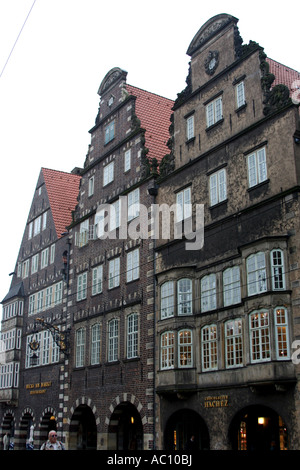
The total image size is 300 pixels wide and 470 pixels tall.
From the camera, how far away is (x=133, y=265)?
28484 millimetres

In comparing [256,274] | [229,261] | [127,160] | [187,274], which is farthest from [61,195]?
[256,274]

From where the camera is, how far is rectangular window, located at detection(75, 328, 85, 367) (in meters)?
31.6

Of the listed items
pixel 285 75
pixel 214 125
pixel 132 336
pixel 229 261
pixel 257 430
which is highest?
pixel 285 75

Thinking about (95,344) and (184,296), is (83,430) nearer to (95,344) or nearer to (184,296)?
(95,344)

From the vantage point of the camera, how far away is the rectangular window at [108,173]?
3241 cm

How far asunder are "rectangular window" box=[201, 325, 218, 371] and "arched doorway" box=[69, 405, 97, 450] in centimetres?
1067

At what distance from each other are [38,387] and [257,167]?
70.0 feet

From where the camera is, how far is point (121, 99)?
108ft

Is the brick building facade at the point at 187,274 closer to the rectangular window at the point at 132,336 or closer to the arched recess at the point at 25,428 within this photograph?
the rectangular window at the point at 132,336

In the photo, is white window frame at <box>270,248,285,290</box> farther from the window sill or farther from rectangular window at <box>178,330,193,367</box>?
the window sill

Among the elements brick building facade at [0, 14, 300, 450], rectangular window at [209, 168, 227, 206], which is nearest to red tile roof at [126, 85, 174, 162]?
brick building facade at [0, 14, 300, 450]

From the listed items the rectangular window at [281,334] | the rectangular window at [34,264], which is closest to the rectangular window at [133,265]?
the rectangular window at [281,334]

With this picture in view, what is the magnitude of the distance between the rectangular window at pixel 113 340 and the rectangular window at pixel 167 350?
4445mm

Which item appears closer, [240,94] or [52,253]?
[240,94]
